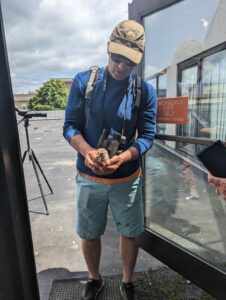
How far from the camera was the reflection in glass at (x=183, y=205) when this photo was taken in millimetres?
2234

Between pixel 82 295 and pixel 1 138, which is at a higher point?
pixel 1 138

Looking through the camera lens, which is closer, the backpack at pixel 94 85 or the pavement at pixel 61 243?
the backpack at pixel 94 85

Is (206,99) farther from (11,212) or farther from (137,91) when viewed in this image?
(11,212)

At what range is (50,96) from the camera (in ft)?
144

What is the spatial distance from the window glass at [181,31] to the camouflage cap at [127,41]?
1.60 ft

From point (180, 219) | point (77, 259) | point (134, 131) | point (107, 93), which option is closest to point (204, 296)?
point (180, 219)

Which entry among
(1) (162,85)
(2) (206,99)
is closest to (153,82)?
(1) (162,85)

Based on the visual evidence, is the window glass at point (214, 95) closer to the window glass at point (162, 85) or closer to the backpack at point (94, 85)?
the window glass at point (162, 85)

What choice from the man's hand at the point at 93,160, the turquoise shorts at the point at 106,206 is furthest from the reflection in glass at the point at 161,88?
the man's hand at the point at 93,160

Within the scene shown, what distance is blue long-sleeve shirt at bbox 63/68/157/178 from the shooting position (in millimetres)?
1856

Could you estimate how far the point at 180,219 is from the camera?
2.53 metres

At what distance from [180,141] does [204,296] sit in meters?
1.16

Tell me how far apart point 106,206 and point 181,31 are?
1.37 meters

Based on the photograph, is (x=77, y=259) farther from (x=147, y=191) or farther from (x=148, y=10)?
(x=148, y=10)
